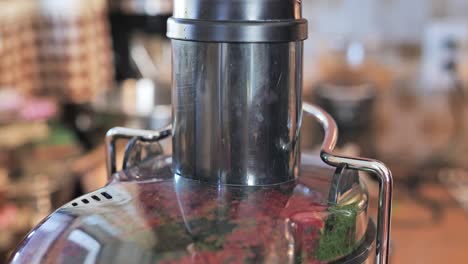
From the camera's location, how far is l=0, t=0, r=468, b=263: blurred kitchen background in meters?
1.56

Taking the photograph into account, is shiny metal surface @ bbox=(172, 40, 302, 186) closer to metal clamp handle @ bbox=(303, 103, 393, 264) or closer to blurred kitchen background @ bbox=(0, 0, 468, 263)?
metal clamp handle @ bbox=(303, 103, 393, 264)

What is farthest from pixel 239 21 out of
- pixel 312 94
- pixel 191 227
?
pixel 312 94

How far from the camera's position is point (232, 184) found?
1.19ft

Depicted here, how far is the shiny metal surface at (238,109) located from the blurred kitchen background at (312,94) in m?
1.12

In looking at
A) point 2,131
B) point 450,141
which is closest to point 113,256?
point 2,131

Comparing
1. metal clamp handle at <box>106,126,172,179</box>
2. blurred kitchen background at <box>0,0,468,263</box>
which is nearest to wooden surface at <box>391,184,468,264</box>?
blurred kitchen background at <box>0,0,468,263</box>

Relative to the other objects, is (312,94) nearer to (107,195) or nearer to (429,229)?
(429,229)

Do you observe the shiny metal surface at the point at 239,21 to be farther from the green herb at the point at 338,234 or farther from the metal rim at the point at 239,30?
the green herb at the point at 338,234

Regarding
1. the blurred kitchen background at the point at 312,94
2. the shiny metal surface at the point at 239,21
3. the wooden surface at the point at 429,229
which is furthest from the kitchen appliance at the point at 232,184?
the blurred kitchen background at the point at 312,94

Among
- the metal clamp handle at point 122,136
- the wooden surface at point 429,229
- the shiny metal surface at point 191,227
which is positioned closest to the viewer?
the shiny metal surface at point 191,227

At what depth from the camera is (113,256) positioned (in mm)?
308

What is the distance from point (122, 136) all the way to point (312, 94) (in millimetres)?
1344

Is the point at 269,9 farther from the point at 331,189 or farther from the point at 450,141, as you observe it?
the point at 450,141

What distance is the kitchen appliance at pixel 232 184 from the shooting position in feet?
1.03
